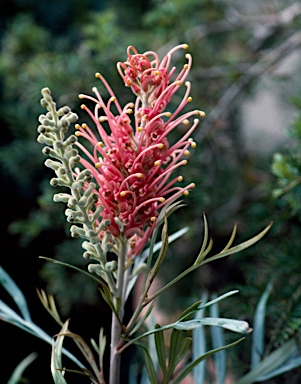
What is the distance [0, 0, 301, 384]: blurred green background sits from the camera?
0.53 metres

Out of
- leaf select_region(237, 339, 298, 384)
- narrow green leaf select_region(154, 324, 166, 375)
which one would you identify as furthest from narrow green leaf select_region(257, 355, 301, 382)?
narrow green leaf select_region(154, 324, 166, 375)

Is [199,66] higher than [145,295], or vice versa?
[199,66]

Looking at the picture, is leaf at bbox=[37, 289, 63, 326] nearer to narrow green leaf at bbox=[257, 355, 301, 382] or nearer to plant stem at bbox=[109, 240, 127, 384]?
plant stem at bbox=[109, 240, 127, 384]

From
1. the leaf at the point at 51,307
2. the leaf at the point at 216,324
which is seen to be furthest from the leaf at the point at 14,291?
the leaf at the point at 216,324

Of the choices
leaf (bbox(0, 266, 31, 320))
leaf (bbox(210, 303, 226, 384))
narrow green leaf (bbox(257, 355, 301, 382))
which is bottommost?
narrow green leaf (bbox(257, 355, 301, 382))

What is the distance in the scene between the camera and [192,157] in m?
0.58

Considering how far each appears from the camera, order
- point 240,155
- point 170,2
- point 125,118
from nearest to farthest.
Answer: point 125,118 → point 170,2 → point 240,155

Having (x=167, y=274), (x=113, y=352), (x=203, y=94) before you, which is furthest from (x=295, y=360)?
(x=203, y=94)

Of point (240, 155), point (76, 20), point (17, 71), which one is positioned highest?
point (76, 20)

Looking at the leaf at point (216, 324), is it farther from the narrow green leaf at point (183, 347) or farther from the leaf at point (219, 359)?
the leaf at point (219, 359)

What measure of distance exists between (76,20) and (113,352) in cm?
78

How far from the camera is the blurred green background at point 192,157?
529 mm

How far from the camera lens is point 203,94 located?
29.9 inches

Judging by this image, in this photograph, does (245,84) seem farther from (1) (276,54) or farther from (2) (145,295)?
(2) (145,295)
